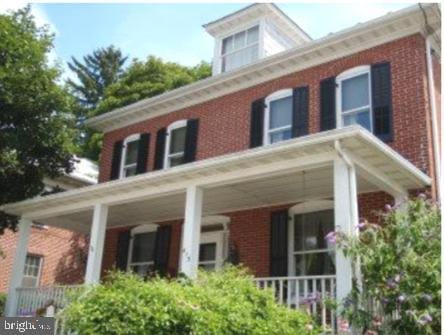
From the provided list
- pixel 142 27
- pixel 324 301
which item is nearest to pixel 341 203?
pixel 324 301

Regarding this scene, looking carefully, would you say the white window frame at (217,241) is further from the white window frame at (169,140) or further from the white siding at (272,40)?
the white siding at (272,40)

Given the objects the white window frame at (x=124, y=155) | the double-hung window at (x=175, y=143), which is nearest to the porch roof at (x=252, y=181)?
the double-hung window at (x=175, y=143)

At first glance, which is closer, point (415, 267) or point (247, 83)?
point (415, 267)

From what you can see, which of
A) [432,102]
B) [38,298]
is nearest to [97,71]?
[38,298]

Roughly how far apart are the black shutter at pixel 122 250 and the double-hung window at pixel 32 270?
222 inches

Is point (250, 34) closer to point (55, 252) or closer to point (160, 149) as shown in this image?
point (160, 149)

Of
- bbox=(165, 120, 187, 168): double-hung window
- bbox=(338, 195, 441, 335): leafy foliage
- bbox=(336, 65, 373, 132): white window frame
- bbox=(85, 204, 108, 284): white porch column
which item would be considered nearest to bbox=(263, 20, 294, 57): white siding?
bbox=(165, 120, 187, 168): double-hung window

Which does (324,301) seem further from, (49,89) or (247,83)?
(49,89)

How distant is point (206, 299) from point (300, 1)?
370 cm

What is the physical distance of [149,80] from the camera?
32.8m

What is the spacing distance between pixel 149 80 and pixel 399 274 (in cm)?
2723

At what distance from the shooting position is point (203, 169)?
9.95m

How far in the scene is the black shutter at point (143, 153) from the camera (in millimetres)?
15594

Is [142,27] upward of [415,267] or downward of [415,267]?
upward
